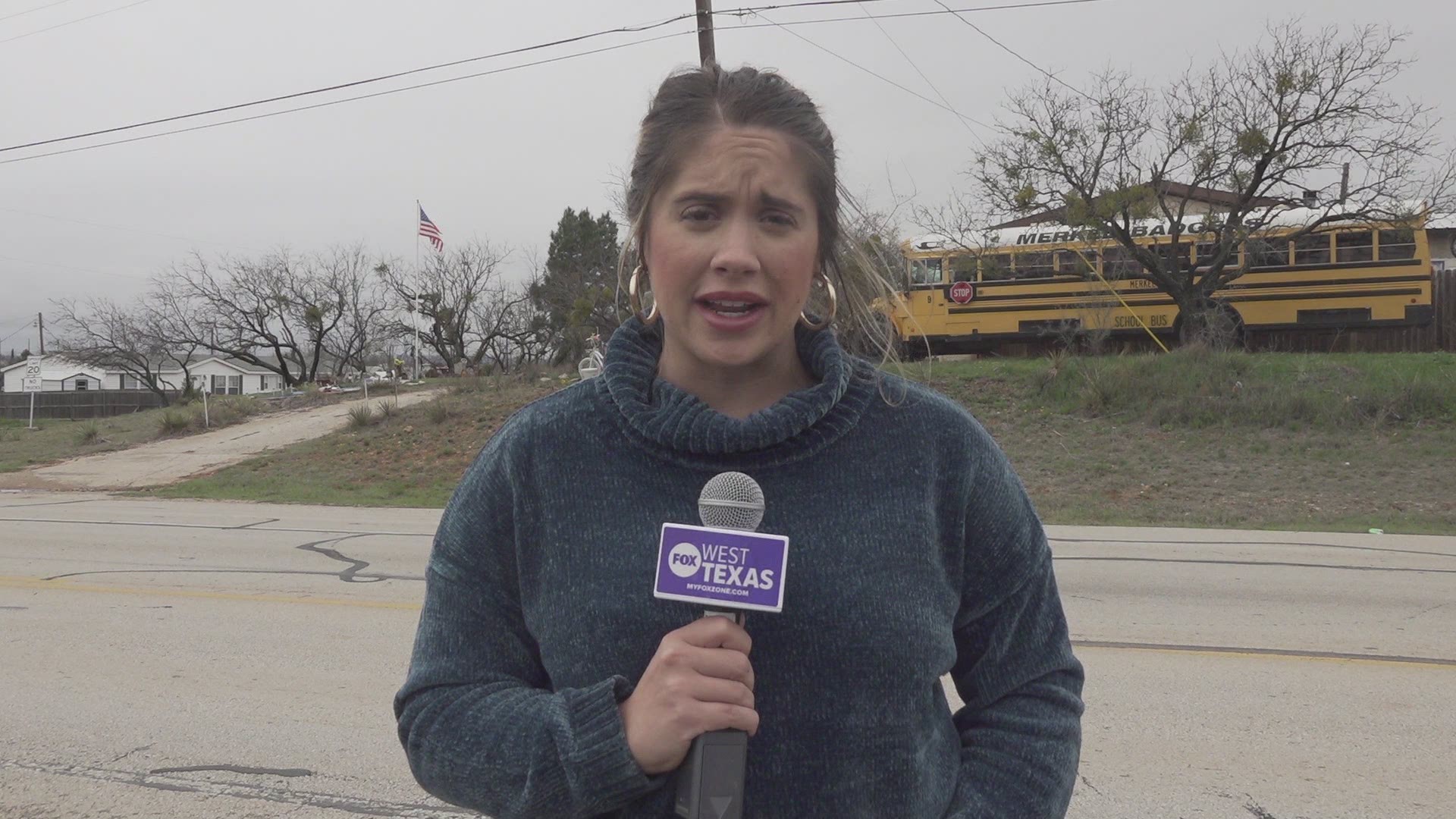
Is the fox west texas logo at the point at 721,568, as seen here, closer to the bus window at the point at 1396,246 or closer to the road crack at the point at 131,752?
the road crack at the point at 131,752

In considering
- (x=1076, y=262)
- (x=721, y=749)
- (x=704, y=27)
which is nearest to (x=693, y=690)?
(x=721, y=749)

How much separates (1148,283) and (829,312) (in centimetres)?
2450

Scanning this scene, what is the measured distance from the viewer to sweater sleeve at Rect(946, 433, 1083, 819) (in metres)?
1.72

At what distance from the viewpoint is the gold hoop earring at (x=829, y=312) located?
1.86m

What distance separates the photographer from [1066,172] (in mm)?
22094

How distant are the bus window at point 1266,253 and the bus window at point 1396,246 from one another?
1816mm

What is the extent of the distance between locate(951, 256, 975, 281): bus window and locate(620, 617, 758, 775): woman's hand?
24.2 meters

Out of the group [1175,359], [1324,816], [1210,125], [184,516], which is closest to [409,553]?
[184,516]

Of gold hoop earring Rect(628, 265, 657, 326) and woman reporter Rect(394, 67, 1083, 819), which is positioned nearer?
woman reporter Rect(394, 67, 1083, 819)

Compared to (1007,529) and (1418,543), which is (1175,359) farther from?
(1007,529)

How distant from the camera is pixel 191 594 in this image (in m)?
8.60

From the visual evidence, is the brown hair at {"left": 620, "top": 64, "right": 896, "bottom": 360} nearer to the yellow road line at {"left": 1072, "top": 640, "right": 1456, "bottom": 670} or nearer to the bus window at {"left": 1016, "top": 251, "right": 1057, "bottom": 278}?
the yellow road line at {"left": 1072, "top": 640, "right": 1456, "bottom": 670}

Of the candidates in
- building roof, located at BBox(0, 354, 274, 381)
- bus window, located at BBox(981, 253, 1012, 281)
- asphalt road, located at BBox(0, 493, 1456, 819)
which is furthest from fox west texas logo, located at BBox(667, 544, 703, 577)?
building roof, located at BBox(0, 354, 274, 381)

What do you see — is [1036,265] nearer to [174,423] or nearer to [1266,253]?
[1266,253]
